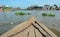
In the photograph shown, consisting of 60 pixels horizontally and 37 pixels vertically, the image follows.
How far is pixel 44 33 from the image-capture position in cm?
548

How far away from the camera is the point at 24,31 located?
221 inches

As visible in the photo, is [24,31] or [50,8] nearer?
[24,31]

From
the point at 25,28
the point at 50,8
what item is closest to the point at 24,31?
the point at 25,28

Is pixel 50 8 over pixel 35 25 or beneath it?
beneath

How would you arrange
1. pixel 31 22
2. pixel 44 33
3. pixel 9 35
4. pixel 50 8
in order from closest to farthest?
pixel 9 35
pixel 44 33
pixel 31 22
pixel 50 8

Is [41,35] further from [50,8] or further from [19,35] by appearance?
[50,8]

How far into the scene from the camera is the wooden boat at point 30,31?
17.4ft

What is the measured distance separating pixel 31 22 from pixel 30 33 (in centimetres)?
40

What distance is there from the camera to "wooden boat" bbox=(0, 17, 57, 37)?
17.4 ft

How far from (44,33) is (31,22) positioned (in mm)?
576

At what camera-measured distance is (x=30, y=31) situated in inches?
→ 224

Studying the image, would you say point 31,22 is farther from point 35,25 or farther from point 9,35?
point 9,35

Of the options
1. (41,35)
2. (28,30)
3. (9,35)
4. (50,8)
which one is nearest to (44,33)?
(41,35)

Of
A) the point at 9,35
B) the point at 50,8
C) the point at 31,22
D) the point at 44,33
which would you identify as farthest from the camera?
the point at 50,8
